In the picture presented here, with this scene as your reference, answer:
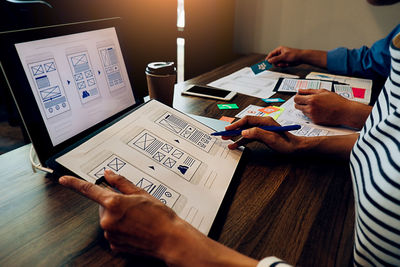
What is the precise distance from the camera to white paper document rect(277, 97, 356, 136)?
0.88 metres

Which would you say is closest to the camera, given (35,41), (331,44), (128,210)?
(128,210)

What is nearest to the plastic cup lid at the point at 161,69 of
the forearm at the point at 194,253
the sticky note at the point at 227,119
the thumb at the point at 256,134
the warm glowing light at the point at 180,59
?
the sticky note at the point at 227,119

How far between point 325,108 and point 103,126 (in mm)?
714

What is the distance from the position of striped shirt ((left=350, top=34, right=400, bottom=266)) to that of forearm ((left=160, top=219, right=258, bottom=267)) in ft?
0.64

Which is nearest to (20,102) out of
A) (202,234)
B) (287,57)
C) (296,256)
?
(202,234)

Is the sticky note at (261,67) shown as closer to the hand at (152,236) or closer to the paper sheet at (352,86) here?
the paper sheet at (352,86)

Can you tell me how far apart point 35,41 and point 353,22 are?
250cm

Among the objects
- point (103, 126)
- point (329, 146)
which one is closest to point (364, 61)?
point (329, 146)

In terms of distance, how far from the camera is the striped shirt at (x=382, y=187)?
41 cm

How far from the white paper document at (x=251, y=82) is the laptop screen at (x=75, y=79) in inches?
23.9

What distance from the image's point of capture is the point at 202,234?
0.44 meters

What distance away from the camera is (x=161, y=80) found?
2.91 ft

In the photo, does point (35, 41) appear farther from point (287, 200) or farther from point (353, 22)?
point (353, 22)

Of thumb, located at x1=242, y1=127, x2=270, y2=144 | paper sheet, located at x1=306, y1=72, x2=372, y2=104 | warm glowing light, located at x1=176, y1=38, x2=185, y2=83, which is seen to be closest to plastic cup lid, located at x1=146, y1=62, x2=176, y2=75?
thumb, located at x1=242, y1=127, x2=270, y2=144
